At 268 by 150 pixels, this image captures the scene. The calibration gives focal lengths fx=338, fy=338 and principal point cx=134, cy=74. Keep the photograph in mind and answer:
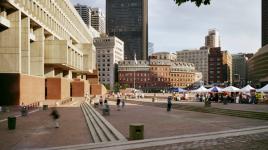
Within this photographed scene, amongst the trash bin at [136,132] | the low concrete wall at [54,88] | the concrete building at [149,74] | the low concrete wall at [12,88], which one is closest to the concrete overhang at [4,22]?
the low concrete wall at [12,88]

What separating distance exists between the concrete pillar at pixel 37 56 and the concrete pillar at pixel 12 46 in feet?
30.7

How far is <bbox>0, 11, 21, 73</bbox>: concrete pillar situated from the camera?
42.2 meters

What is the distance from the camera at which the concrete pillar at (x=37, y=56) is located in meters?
51.9

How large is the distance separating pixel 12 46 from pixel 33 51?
972 centimetres

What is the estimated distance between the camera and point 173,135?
18828 mm

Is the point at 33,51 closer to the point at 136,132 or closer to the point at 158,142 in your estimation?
the point at 136,132

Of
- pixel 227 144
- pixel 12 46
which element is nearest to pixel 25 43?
pixel 12 46

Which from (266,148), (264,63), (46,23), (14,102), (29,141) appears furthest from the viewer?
(264,63)

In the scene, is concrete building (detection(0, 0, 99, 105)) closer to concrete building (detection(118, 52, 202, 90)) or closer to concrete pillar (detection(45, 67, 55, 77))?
concrete pillar (detection(45, 67, 55, 77))

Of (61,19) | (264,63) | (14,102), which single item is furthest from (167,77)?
(14,102)

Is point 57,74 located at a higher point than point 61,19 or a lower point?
lower

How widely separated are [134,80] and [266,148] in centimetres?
16875

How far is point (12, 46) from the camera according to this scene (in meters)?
42.6

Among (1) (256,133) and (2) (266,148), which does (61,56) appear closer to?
(1) (256,133)
